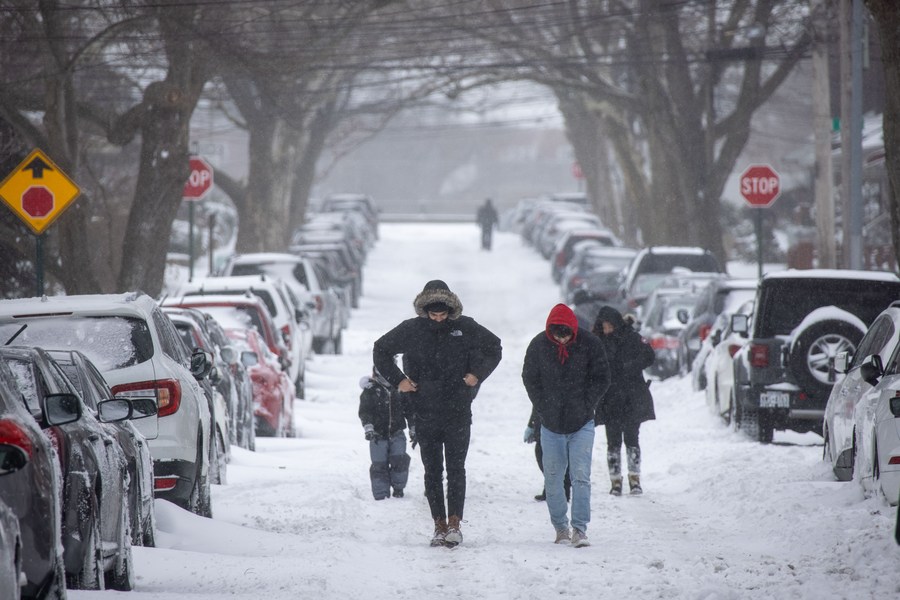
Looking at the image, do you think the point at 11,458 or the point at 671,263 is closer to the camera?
the point at 11,458

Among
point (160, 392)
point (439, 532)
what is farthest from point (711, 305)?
Result: point (160, 392)

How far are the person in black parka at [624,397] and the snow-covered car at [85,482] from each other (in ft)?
18.6

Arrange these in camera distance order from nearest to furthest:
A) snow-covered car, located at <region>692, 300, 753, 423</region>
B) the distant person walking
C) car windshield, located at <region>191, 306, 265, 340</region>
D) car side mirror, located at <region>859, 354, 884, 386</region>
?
car side mirror, located at <region>859, 354, 884, 386</region> → snow-covered car, located at <region>692, 300, 753, 423</region> → car windshield, located at <region>191, 306, 265, 340</region> → the distant person walking

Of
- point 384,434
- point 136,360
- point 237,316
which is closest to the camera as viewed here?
point 136,360

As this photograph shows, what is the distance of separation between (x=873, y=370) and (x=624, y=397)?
10.3ft

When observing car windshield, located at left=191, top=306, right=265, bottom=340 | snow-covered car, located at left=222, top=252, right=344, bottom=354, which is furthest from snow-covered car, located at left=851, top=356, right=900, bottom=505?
snow-covered car, located at left=222, top=252, right=344, bottom=354

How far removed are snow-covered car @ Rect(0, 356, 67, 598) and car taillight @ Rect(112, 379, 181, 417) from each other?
12.4ft

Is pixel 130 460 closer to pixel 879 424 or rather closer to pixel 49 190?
pixel 879 424

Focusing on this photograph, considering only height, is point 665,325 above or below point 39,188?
below

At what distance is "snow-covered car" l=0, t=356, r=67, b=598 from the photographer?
5.73 m

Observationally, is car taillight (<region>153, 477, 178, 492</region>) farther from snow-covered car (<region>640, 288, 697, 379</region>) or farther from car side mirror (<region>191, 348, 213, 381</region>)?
snow-covered car (<region>640, 288, 697, 379</region>)

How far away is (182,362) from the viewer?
1148 centimetres

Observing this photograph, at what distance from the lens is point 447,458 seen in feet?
33.6

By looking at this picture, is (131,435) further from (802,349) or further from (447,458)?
(802,349)
